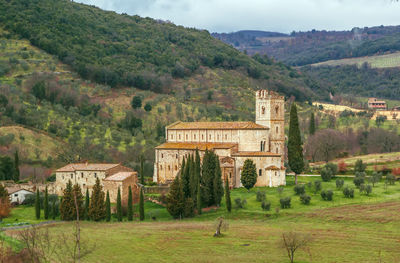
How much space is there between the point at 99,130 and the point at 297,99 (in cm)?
6890

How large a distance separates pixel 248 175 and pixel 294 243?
2392cm

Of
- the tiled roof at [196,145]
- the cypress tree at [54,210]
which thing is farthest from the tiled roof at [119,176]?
the tiled roof at [196,145]

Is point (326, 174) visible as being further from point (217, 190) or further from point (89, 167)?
point (89, 167)

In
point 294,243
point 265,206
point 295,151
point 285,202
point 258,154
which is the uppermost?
point 295,151

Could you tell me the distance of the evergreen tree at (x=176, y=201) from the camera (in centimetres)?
4666

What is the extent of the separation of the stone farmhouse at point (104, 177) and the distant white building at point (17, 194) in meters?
3.77

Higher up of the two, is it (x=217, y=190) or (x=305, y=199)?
(x=217, y=190)

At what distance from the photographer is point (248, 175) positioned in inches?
2178

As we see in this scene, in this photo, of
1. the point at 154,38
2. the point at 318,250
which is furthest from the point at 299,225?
the point at 154,38

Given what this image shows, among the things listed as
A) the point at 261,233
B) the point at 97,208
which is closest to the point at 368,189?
the point at 261,233

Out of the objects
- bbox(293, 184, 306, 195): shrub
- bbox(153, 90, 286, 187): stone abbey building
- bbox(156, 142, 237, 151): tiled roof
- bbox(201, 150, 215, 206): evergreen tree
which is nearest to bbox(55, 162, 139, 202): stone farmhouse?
bbox(153, 90, 286, 187): stone abbey building

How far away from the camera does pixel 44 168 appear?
72.4 m

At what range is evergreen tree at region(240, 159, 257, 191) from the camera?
55.1 metres

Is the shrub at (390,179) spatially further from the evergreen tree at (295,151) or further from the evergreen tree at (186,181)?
the evergreen tree at (186,181)
